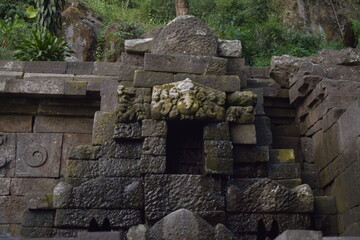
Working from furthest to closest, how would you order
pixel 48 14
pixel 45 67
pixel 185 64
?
pixel 48 14 < pixel 45 67 < pixel 185 64

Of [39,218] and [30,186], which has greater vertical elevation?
[30,186]

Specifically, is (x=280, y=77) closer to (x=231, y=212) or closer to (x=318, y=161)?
(x=318, y=161)

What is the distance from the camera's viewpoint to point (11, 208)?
23.7 ft

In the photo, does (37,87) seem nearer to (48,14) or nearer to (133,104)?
(133,104)

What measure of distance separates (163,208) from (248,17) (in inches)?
524

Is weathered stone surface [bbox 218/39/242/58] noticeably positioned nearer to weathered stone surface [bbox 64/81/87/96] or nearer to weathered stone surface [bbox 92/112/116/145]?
weathered stone surface [bbox 92/112/116/145]

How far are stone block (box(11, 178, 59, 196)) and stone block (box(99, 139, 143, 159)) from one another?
5.39ft

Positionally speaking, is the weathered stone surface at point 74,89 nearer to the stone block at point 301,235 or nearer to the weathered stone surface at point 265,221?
the weathered stone surface at point 265,221

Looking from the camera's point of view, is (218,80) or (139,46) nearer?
(218,80)

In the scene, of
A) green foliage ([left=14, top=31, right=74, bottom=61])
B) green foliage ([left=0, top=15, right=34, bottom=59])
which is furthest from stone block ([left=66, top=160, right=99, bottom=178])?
green foliage ([left=0, top=15, right=34, bottom=59])

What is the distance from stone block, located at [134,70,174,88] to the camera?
651 cm

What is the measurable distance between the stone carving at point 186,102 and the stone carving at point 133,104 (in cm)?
14

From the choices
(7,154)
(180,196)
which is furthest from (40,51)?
(180,196)

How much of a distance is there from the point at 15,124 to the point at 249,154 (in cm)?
357
